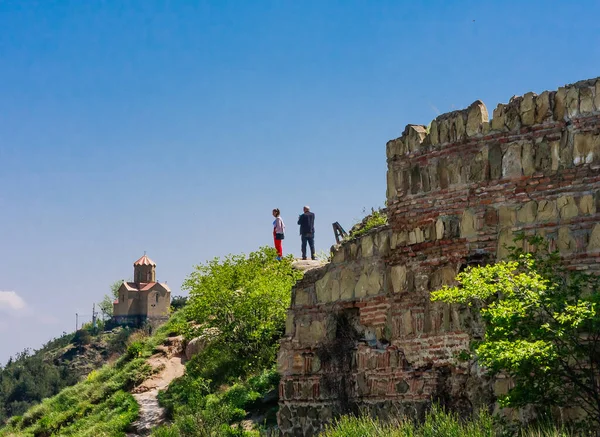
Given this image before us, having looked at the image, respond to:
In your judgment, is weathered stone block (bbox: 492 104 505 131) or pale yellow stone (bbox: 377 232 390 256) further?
pale yellow stone (bbox: 377 232 390 256)

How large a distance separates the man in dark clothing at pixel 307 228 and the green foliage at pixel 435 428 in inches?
515

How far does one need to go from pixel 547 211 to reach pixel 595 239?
2.39 ft

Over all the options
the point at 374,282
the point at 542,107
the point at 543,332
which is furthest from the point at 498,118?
the point at 543,332

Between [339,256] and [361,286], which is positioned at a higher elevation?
[339,256]

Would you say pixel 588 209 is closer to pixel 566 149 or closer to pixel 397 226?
pixel 566 149

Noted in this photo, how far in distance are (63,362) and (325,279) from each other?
235 feet

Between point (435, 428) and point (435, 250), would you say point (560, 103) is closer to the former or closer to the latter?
point (435, 250)

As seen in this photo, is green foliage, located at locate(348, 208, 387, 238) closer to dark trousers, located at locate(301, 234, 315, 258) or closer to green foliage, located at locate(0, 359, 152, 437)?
dark trousers, located at locate(301, 234, 315, 258)

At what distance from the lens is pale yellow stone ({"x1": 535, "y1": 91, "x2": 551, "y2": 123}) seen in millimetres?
11273

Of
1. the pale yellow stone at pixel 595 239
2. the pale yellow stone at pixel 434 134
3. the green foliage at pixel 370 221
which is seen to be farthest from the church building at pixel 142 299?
the pale yellow stone at pixel 595 239

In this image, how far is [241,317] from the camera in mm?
21375

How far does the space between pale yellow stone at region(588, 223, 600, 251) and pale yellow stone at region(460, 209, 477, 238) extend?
158cm

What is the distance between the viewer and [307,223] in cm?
2533

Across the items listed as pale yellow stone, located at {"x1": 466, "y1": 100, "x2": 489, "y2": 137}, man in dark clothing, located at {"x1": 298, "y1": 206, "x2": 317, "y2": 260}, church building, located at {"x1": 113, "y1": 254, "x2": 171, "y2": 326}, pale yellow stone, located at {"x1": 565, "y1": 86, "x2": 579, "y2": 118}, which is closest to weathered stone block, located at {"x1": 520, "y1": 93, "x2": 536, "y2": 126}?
pale yellow stone, located at {"x1": 565, "y1": 86, "x2": 579, "y2": 118}
